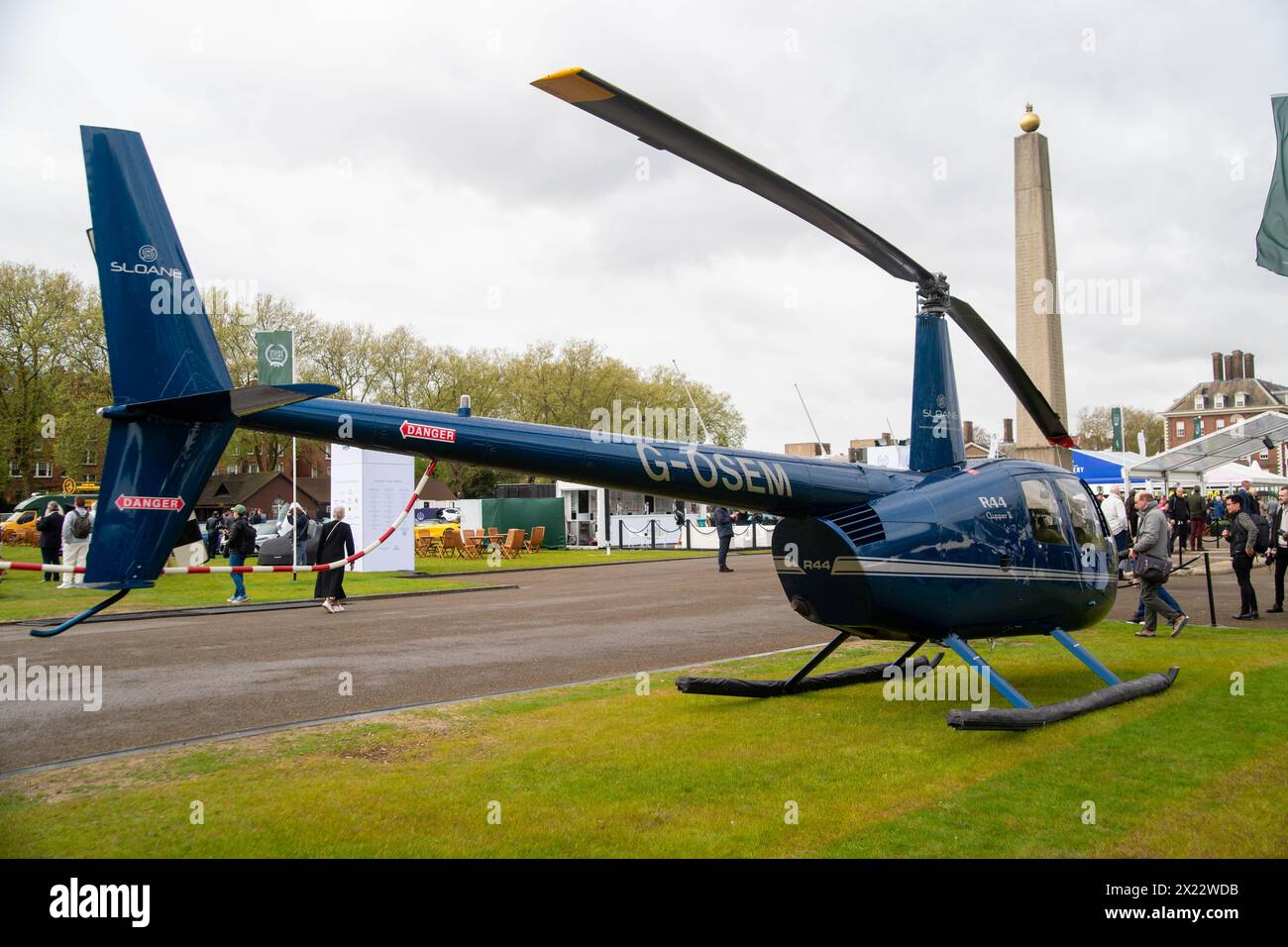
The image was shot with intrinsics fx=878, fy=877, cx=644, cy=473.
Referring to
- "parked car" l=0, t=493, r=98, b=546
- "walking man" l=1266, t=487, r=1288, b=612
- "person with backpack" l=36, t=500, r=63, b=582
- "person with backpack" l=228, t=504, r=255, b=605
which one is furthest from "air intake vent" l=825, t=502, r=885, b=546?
"parked car" l=0, t=493, r=98, b=546

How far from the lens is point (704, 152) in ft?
17.7

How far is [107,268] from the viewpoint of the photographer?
515cm

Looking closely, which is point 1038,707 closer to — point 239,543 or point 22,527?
point 239,543

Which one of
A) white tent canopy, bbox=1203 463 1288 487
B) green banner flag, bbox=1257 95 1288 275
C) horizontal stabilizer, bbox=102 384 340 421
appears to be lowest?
horizontal stabilizer, bbox=102 384 340 421

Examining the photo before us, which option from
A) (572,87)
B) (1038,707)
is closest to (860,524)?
(1038,707)

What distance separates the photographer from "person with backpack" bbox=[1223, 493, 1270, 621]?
590 inches

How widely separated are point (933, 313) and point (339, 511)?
13.1m

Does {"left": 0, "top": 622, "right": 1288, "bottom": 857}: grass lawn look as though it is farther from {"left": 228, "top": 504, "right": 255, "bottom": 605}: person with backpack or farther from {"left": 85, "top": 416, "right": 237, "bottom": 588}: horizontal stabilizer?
{"left": 228, "top": 504, "right": 255, "bottom": 605}: person with backpack

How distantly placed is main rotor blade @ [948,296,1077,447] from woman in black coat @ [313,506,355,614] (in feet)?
42.9

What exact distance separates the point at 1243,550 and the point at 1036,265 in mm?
12175

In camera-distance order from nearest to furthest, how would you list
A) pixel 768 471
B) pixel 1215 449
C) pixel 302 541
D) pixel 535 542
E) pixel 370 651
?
1. pixel 768 471
2. pixel 370 651
3. pixel 1215 449
4. pixel 302 541
5. pixel 535 542

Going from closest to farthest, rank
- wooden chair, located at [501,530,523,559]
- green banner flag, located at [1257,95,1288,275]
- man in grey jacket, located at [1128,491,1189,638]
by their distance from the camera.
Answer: green banner flag, located at [1257,95,1288,275], man in grey jacket, located at [1128,491,1189,638], wooden chair, located at [501,530,523,559]
